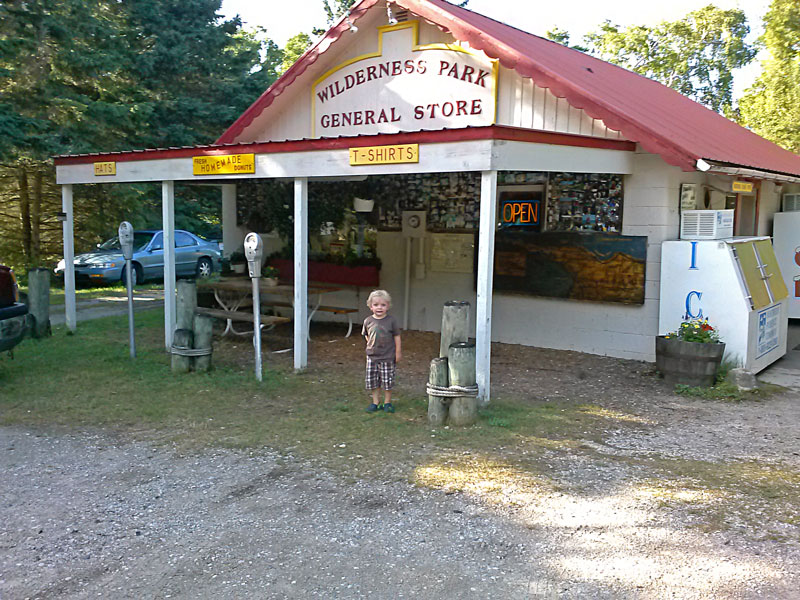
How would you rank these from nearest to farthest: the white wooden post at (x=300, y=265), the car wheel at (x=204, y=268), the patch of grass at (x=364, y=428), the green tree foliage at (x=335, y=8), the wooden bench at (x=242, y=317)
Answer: the patch of grass at (x=364, y=428) < the white wooden post at (x=300, y=265) < the wooden bench at (x=242, y=317) < the car wheel at (x=204, y=268) < the green tree foliage at (x=335, y=8)

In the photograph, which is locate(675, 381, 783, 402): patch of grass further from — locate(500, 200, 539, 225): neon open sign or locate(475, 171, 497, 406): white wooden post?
locate(500, 200, 539, 225): neon open sign

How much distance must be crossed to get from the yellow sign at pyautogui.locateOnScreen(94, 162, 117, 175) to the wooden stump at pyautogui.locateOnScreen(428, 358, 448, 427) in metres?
6.13

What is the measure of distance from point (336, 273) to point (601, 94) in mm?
5119

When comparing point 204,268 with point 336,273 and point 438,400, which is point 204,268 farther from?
point 438,400

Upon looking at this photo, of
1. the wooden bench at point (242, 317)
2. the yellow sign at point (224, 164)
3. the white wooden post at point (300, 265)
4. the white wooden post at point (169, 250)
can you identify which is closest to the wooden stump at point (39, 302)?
the white wooden post at point (169, 250)

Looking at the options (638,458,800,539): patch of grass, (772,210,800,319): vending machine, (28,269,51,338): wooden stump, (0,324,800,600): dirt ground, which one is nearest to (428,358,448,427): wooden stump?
(0,324,800,600): dirt ground

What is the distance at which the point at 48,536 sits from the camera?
14.5 feet

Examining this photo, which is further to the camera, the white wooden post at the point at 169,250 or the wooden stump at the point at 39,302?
the wooden stump at the point at 39,302

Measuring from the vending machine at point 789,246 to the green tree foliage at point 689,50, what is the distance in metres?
31.9

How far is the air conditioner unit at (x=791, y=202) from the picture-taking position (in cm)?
1335

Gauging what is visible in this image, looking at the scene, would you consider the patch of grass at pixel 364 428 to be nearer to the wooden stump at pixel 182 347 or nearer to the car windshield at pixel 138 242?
the wooden stump at pixel 182 347

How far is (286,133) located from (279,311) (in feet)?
9.75

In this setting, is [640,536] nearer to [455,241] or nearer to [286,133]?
[455,241]

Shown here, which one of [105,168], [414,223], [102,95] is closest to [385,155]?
[414,223]
